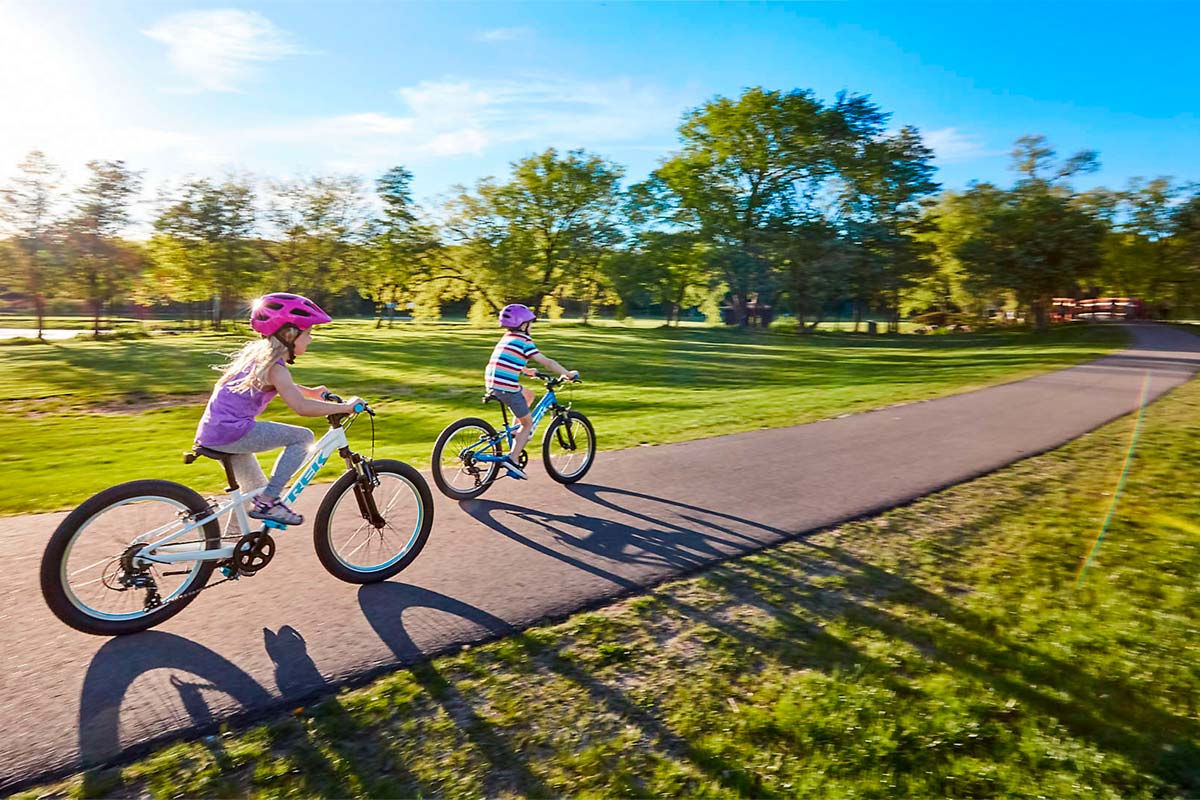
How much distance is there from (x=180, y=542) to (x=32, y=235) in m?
44.0

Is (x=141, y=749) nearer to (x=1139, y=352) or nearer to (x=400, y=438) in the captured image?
(x=400, y=438)

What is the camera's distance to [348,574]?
466 cm

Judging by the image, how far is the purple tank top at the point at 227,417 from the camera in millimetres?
4141

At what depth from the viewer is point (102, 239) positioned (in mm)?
38906

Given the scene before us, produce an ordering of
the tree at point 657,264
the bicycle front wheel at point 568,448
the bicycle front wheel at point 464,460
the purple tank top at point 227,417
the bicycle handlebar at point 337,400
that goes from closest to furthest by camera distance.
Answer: the purple tank top at point 227,417 < the bicycle handlebar at point 337,400 < the bicycle front wheel at point 464,460 < the bicycle front wheel at point 568,448 < the tree at point 657,264

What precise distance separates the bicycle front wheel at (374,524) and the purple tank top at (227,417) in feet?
2.36

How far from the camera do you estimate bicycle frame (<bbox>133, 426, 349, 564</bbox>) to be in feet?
13.0

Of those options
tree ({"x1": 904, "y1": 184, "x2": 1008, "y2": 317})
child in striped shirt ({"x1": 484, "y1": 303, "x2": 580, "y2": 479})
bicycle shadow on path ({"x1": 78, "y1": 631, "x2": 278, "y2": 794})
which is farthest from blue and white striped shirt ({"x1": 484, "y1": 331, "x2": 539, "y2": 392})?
tree ({"x1": 904, "y1": 184, "x2": 1008, "y2": 317})

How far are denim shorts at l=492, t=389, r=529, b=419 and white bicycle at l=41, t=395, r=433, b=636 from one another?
2285 mm

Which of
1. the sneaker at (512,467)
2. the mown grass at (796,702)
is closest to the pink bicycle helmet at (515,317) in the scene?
the sneaker at (512,467)

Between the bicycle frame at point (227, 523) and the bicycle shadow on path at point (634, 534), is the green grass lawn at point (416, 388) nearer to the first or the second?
the bicycle shadow on path at point (634, 534)

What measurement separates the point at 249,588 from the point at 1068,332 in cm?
5377

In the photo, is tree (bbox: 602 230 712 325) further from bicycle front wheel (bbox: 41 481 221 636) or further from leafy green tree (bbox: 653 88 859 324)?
bicycle front wheel (bbox: 41 481 221 636)

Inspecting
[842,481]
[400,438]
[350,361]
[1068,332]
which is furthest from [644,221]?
[842,481]
